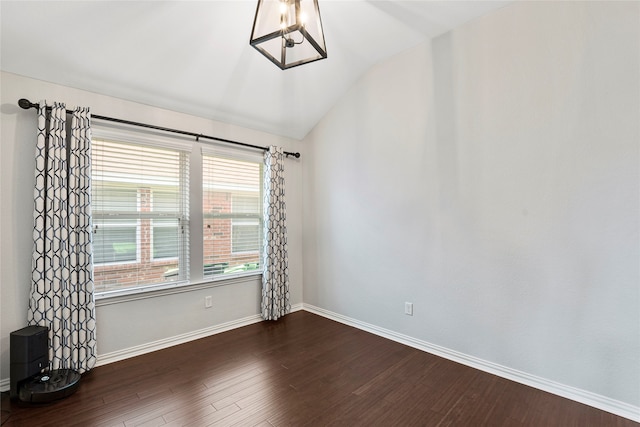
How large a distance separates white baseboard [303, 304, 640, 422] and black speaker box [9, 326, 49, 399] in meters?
2.90

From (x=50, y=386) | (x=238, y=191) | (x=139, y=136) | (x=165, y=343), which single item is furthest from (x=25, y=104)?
(x=165, y=343)

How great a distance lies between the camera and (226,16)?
99.3 inches

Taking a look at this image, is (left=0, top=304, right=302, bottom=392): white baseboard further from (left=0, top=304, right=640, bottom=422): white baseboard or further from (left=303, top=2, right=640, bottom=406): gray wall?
(left=303, top=2, right=640, bottom=406): gray wall

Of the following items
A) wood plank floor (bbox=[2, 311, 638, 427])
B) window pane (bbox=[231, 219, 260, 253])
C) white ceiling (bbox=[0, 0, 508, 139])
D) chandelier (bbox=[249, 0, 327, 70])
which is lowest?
wood plank floor (bbox=[2, 311, 638, 427])

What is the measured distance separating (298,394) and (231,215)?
7.13ft

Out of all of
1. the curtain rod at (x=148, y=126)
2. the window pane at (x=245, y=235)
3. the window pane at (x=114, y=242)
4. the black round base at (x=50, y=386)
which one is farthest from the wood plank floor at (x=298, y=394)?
the curtain rod at (x=148, y=126)

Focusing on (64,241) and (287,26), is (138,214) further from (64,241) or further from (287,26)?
(287,26)

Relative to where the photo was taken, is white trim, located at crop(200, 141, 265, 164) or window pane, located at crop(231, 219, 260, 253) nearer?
white trim, located at crop(200, 141, 265, 164)

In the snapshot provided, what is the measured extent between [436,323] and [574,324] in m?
1.06

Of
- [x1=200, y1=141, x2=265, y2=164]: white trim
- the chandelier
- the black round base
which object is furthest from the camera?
[x1=200, y1=141, x2=265, y2=164]: white trim

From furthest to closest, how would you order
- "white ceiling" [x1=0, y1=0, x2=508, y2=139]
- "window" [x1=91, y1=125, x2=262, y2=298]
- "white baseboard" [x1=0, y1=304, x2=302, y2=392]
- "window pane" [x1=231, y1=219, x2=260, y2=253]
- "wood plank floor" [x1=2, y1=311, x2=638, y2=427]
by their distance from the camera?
1. "window pane" [x1=231, y1=219, x2=260, y2=253]
2. "window" [x1=91, y1=125, x2=262, y2=298]
3. "white baseboard" [x1=0, y1=304, x2=302, y2=392]
4. "white ceiling" [x1=0, y1=0, x2=508, y2=139]
5. "wood plank floor" [x1=2, y1=311, x2=638, y2=427]

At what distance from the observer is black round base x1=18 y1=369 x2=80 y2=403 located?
2.09 metres

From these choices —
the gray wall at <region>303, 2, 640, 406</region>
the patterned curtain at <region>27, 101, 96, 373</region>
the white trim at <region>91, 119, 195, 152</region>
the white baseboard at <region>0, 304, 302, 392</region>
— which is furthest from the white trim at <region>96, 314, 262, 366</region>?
the white trim at <region>91, 119, 195, 152</region>

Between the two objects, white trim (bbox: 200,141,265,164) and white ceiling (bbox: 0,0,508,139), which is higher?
white ceiling (bbox: 0,0,508,139)
